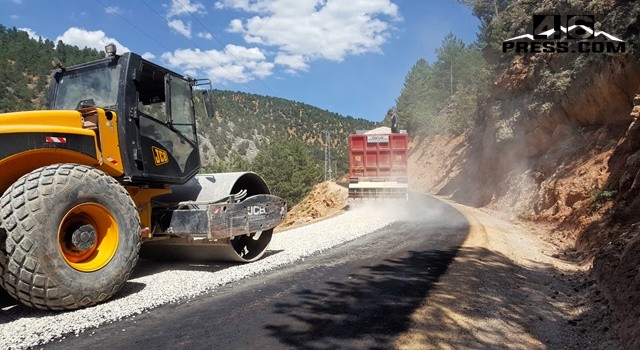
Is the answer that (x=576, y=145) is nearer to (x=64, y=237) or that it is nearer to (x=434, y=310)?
(x=434, y=310)

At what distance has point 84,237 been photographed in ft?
14.0

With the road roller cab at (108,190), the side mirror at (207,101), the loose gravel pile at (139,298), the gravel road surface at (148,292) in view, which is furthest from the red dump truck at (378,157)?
the side mirror at (207,101)

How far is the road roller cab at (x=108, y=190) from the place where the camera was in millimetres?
3781

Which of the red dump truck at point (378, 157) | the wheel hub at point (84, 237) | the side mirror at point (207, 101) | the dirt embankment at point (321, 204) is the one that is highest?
the side mirror at point (207, 101)

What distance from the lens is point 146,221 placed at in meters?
5.39

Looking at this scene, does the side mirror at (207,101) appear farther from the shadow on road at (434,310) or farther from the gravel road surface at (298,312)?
the shadow on road at (434,310)

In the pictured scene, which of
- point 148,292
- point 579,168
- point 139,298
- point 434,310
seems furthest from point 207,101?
point 579,168

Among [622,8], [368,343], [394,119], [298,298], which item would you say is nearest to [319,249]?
[298,298]

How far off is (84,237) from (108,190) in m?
0.55

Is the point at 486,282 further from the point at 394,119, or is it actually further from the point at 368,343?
the point at 394,119

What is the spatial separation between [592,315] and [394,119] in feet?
55.8

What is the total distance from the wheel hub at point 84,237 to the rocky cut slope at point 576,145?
5.02 metres

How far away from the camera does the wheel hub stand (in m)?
4.18

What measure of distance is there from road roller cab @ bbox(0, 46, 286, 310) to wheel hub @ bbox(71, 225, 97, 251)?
11 mm
